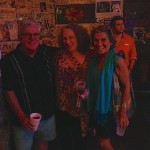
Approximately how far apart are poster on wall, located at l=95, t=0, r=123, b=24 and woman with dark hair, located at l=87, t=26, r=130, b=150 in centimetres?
210

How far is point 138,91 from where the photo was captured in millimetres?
5965

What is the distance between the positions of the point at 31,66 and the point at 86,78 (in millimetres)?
535

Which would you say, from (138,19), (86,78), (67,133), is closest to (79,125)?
(67,133)

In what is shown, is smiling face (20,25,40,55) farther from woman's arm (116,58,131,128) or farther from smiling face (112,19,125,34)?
smiling face (112,19,125,34)

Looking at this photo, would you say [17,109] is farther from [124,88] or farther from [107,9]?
[107,9]

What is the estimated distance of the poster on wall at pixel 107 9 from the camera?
16.6 feet

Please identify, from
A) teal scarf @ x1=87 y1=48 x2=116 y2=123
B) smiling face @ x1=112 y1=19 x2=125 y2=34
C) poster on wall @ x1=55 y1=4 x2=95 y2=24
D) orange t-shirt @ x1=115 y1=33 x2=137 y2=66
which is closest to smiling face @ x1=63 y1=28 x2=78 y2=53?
teal scarf @ x1=87 y1=48 x2=116 y2=123

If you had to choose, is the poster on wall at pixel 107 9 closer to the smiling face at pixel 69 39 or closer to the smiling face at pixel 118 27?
the smiling face at pixel 118 27

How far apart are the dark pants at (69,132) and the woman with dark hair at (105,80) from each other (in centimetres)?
28

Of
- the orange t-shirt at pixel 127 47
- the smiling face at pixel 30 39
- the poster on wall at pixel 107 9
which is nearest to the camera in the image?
the smiling face at pixel 30 39

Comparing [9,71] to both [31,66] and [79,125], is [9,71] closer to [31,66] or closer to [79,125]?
[31,66]

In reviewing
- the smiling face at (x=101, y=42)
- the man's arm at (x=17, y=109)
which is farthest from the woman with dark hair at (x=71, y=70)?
the man's arm at (x=17, y=109)

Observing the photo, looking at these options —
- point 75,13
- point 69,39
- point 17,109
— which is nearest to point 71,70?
point 69,39

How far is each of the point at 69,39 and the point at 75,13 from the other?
2242mm
